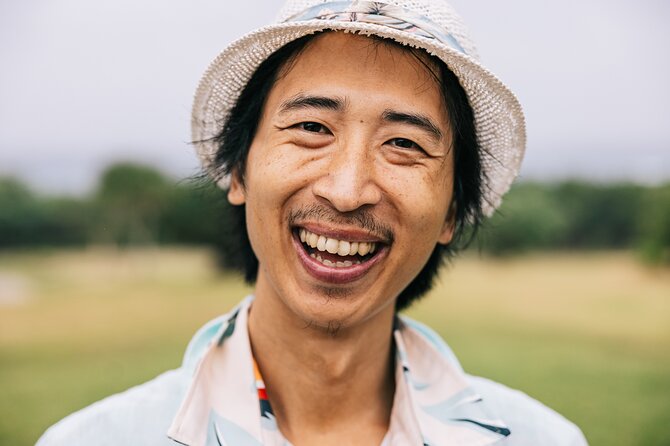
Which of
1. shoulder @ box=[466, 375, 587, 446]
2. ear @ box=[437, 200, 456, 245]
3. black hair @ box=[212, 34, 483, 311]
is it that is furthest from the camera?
ear @ box=[437, 200, 456, 245]

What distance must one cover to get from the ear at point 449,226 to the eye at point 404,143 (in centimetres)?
48

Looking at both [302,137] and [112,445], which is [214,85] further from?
[112,445]

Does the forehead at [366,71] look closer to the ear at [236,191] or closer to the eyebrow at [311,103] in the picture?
the eyebrow at [311,103]

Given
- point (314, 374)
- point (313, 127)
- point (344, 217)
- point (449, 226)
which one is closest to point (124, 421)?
point (314, 374)

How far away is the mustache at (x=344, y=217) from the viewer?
6.47 feet

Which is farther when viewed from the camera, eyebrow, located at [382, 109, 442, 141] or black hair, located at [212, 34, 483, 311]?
black hair, located at [212, 34, 483, 311]

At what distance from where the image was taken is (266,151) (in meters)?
2.14

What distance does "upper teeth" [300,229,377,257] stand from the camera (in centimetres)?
200

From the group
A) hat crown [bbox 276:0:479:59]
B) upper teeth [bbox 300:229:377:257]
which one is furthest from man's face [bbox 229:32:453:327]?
hat crown [bbox 276:0:479:59]

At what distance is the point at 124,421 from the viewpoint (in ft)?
6.72

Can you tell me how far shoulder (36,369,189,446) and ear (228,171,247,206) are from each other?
69cm

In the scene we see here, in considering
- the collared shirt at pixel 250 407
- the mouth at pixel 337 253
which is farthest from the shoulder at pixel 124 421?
the mouth at pixel 337 253

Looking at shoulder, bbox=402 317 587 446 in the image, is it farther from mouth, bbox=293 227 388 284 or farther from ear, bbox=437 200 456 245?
mouth, bbox=293 227 388 284

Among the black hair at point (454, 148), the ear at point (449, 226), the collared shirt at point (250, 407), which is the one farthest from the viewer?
the ear at point (449, 226)
